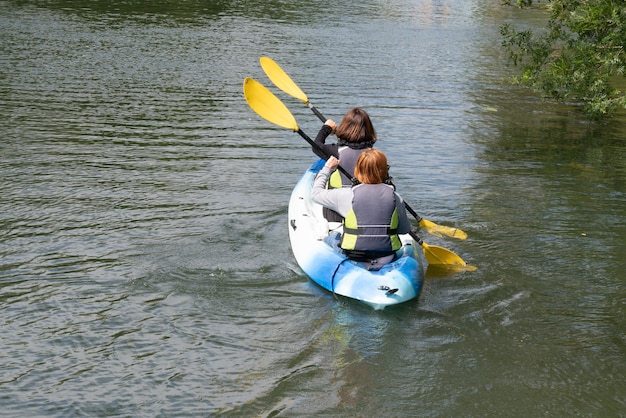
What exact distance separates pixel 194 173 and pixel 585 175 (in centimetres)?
557

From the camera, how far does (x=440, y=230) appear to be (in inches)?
352

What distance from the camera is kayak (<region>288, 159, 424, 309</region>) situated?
22.3 ft

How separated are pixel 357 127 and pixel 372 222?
1.29 meters

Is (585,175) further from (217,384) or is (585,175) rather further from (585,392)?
(217,384)

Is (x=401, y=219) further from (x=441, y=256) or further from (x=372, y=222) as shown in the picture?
(x=441, y=256)

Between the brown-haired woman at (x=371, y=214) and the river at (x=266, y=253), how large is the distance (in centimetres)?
49

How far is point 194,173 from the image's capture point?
11.0 meters

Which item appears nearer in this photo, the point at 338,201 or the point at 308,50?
the point at 338,201

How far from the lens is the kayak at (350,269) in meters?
6.80

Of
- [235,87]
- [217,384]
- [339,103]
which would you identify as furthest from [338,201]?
[235,87]

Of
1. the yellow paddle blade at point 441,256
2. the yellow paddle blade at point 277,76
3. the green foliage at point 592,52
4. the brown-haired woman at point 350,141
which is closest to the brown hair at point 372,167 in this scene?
the brown-haired woman at point 350,141

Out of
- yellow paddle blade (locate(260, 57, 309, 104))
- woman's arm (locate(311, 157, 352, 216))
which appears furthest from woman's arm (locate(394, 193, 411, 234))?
yellow paddle blade (locate(260, 57, 309, 104))

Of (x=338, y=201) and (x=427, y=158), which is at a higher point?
(x=338, y=201)

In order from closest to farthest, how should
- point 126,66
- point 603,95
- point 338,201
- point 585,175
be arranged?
point 338,201 < point 585,175 < point 603,95 < point 126,66
